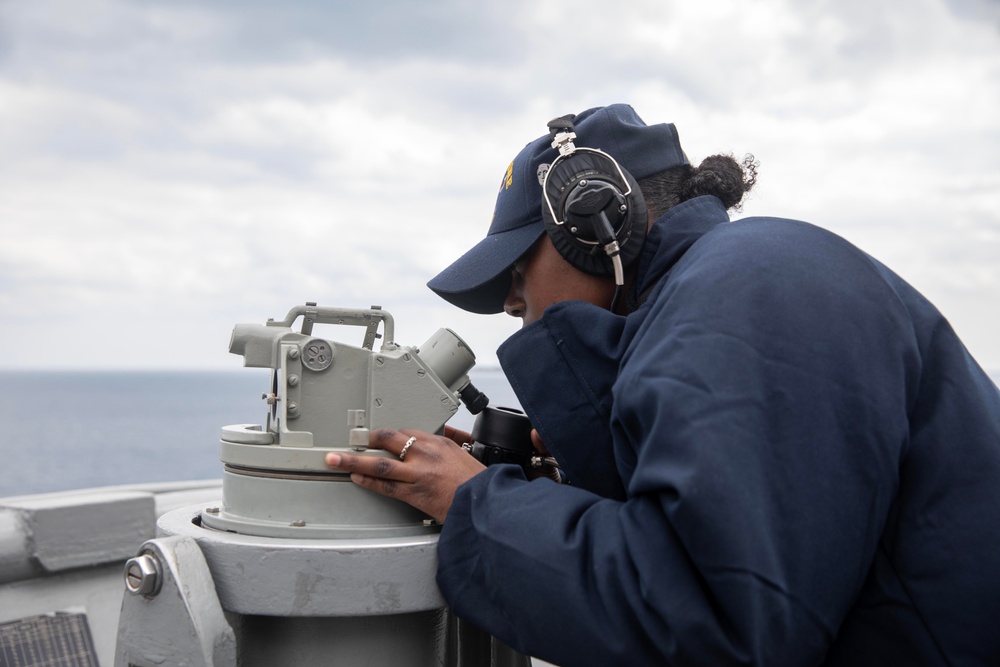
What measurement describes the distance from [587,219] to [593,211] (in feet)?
0.08

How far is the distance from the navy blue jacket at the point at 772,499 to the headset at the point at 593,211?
0.26 meters

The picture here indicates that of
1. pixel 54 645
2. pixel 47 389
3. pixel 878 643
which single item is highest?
pixel 878 643

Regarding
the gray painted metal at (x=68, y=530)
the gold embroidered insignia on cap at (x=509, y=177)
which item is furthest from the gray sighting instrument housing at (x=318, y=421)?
the gray painted metal at (x=68, y=530)

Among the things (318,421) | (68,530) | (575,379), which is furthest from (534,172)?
(68,530)

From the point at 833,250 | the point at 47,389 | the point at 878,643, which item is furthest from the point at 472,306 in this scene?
the point at 47,389

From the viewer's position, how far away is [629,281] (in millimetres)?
1716

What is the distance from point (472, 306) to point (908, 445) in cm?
104

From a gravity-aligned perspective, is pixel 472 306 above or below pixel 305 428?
above

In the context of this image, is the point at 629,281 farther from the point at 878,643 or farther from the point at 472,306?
the point at 878,643

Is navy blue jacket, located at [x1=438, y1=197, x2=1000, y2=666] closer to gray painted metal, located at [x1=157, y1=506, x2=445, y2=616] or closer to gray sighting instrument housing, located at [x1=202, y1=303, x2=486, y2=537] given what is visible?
gray painted metal, located at [x1=157, y1=506, x2=445, y2=616]

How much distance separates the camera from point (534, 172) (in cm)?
184

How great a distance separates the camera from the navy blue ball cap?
5.91ft

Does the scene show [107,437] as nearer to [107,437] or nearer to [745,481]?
[107,437]

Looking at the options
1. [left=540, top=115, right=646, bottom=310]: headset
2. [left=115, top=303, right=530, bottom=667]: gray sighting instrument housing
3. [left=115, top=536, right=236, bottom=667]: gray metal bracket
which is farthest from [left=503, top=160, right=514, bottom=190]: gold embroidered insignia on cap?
[left=115, top=536, right=236, bottom=667]: gray metal bracket
